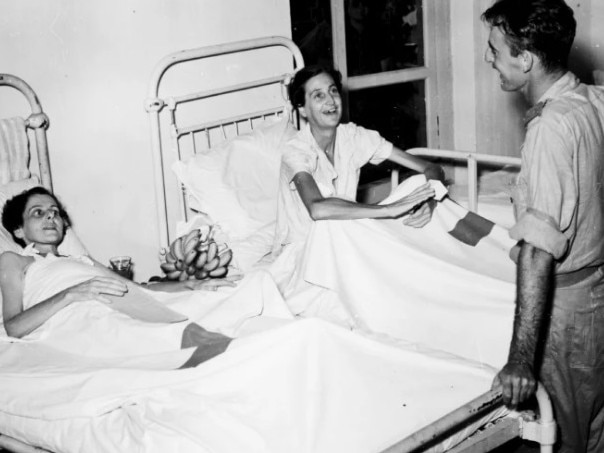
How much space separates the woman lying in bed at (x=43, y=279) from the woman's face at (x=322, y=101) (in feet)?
2.88

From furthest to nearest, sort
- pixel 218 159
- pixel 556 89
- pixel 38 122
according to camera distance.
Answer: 1. pixel 218 159
2. pixel 38 122
3. pixel 556 89

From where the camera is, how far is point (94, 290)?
2.87 m

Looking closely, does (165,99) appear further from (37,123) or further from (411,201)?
(411,201)

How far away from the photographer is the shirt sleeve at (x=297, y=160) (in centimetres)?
336

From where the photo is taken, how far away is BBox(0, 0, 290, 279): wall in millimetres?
3537

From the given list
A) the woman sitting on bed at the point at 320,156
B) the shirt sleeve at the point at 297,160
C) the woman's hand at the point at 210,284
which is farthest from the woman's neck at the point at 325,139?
the woman's hand at the point at 210,284

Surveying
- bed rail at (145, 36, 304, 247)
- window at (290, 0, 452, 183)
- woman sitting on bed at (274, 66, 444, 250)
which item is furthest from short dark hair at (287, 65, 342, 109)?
window at (290, 0, 452, 183)

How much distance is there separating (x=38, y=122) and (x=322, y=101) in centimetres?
121

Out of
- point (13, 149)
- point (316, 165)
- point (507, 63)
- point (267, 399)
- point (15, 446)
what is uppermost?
point (507, 63)

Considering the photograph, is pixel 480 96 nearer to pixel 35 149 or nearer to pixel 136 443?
pixel 35 149

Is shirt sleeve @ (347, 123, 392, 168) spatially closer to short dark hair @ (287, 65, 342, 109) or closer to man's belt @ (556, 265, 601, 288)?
short dark hair @ (287, 65, 342, 109)

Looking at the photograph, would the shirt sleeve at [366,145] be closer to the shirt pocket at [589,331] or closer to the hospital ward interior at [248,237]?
the hospital ward interior at [248,237]

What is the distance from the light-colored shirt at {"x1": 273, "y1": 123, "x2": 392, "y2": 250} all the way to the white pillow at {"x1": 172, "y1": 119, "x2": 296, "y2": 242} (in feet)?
0.99

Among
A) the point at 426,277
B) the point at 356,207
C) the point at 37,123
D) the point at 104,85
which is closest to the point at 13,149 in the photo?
the point at 37,123
